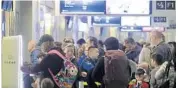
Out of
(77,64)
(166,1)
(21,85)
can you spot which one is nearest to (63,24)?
(77,64)

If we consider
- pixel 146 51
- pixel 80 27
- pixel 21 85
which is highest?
pixel 80 27

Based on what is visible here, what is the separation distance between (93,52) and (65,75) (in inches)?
14.5

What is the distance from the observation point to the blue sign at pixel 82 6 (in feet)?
11.2

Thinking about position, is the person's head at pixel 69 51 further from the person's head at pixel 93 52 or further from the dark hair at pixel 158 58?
the dark hair at pixel 158 58

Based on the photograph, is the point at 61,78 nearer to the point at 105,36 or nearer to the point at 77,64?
the point at 77,64

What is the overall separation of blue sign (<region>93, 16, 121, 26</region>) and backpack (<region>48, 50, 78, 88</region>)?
1.64ft

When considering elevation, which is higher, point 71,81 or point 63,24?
point 63,24

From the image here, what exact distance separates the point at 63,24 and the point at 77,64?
42cm

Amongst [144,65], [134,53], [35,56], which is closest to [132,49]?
[134,53]

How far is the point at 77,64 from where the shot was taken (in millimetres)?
3496

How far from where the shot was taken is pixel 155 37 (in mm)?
3449

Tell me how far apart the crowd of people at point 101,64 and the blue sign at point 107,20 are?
158mm

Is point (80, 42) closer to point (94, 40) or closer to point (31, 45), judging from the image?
point (94, 40)

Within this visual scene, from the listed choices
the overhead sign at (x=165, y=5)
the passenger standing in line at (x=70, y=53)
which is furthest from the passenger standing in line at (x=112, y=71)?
the overhead sign at (x=165, y=5)
